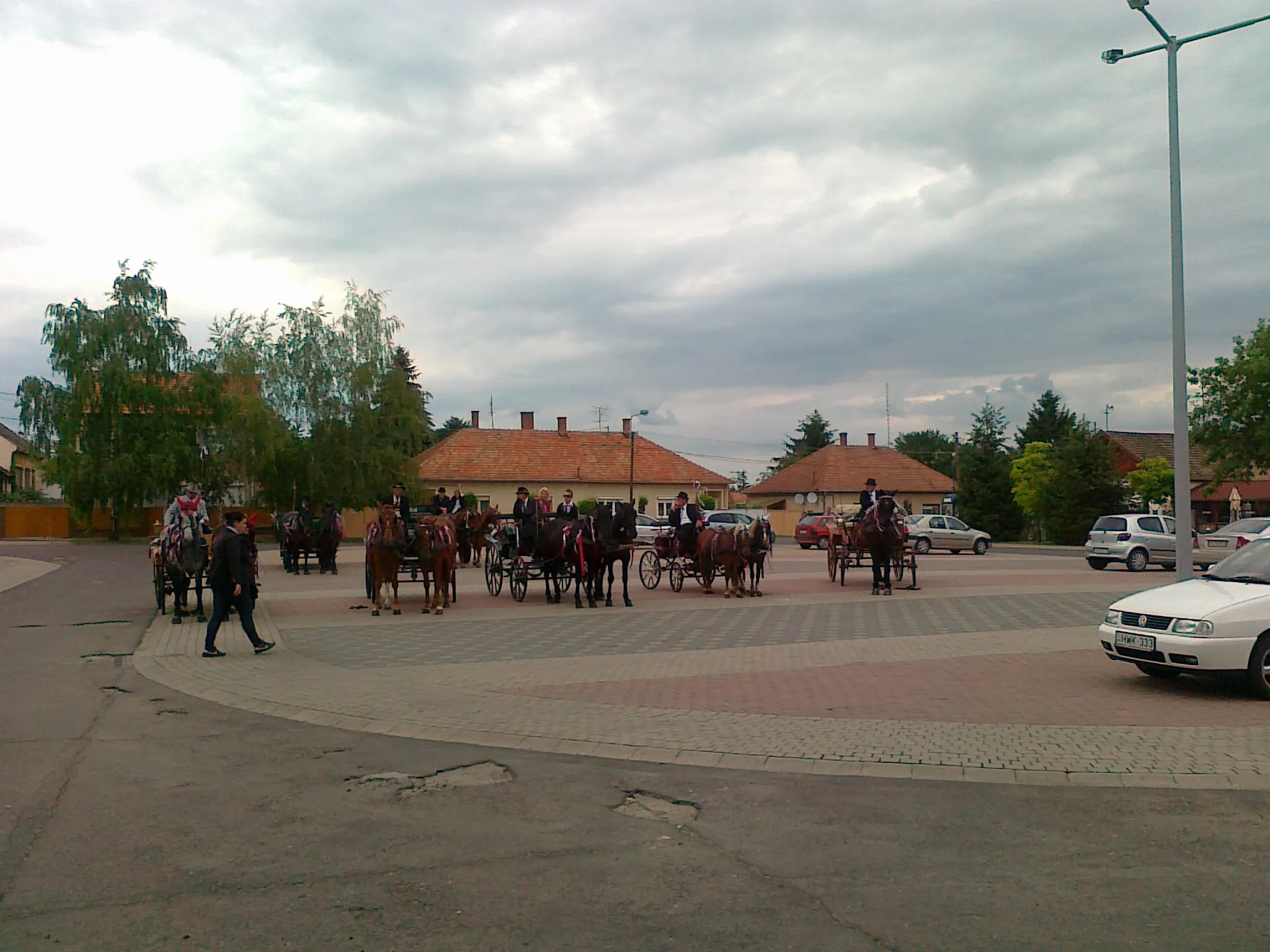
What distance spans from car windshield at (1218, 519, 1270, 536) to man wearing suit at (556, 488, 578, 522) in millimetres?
18379

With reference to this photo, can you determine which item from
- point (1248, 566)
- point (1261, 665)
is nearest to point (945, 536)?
point (1248, 566)

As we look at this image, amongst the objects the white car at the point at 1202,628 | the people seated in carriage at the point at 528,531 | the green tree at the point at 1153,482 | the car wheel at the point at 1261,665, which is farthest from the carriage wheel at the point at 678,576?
the green tree at the point at 1153,482

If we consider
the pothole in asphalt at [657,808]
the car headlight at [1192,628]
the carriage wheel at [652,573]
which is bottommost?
the pothole in asphalt at [657,808]

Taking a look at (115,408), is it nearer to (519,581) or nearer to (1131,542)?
(519,581)

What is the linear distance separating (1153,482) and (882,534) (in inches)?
1864

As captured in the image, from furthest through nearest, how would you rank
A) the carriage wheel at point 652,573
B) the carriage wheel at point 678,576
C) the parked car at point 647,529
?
the parked car at point 647,529
the carriage wheel at point 652,573
the carriage wheel at point 678,576

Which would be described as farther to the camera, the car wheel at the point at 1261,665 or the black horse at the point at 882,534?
the black horse at the point at 882,534

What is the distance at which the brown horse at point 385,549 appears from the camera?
17.4 meters

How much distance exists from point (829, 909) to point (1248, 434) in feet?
186

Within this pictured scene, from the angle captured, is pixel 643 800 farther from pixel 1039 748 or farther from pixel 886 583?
pixel 886 583

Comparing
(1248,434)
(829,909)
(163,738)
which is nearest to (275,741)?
(163,738)

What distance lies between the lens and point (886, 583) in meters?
21.9

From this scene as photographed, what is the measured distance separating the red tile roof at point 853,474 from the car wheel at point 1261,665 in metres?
70.1

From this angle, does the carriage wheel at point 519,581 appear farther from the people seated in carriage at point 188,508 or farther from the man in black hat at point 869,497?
the man in black hat at point 869,497
